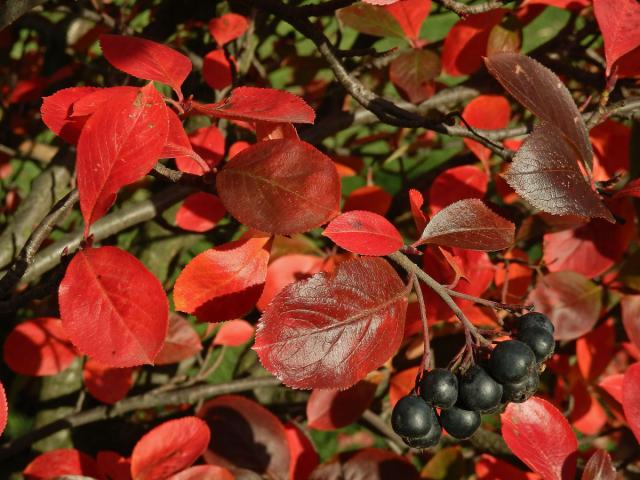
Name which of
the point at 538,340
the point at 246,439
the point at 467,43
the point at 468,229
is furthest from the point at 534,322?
the point at 467,43

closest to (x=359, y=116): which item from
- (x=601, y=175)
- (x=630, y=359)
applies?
(x=601, y=175)

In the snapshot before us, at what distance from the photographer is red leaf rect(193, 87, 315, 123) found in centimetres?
63

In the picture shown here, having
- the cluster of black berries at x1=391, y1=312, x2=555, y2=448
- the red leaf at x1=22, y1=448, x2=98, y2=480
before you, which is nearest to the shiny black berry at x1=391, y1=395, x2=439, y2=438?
the cluster of black berries at x1=391, y1=312, x2=555, y2=448

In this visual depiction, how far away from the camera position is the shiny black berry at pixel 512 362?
62 cm

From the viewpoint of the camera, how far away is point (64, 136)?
686 millimetres

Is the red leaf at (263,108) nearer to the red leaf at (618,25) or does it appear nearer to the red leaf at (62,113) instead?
the red leaf at (62,113)

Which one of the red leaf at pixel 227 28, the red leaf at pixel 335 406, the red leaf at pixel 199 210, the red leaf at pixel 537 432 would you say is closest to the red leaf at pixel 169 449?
the red leaf at pixel 335 406

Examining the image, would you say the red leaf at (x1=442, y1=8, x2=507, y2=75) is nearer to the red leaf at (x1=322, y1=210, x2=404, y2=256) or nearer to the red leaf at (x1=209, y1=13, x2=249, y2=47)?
the red leaf at (x1=209, y1=13, x2=249, y2=47)

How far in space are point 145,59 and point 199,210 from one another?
47 cm

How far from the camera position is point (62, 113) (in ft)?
2.19

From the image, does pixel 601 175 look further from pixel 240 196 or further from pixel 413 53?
pixel 240 196

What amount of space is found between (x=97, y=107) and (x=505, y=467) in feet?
3.07

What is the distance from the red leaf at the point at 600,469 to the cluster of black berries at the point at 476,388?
8.4 inches

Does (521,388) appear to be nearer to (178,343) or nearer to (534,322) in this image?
(534,322)
